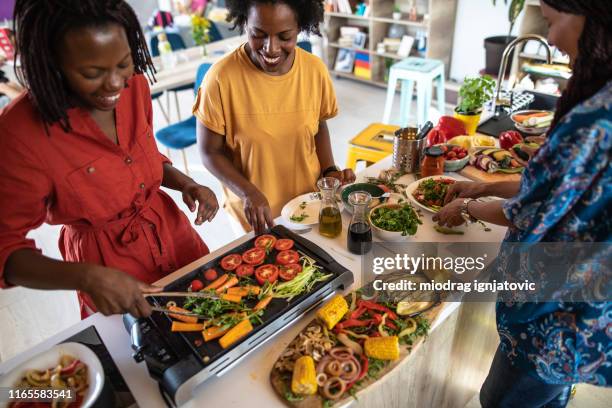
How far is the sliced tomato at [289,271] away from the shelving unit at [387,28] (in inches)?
167

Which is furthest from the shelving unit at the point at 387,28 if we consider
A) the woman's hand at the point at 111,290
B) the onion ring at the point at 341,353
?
the woman's hand at the point at 111,290

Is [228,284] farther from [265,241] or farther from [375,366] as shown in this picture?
[375,366]

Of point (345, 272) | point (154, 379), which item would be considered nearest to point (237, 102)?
point (345, 272)

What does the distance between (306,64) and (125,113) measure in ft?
2.50

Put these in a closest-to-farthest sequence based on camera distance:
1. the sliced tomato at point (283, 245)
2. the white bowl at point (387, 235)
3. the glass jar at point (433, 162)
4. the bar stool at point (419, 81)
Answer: the sliced tomato at point (283, 245), the white bowl at point (387, 235), the glass jar at point (433, 162), the bar stool at point (419, 81)

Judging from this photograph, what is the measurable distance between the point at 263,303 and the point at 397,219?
606 millimetres

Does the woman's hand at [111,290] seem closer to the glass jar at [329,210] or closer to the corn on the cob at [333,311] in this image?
the corn on the cob at [333,311]

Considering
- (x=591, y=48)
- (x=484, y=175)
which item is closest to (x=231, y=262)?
(x=591, y=48)

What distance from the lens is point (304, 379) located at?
994mm

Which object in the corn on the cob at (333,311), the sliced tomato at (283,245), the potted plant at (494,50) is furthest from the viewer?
the potted plant at (494,50)

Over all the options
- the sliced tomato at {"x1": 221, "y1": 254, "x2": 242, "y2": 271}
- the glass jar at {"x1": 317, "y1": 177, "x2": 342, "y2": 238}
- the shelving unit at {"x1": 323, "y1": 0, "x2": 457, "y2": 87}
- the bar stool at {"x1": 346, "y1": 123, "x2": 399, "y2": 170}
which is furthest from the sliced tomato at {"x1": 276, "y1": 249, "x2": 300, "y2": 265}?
the shelving unit at {"x1": 323, "y1": 0, "x2": 457, "y2": 87}

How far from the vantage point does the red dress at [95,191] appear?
1.00 meters

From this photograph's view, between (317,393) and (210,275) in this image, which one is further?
(210,275)

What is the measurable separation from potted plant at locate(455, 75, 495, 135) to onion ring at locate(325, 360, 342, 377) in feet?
5.28
